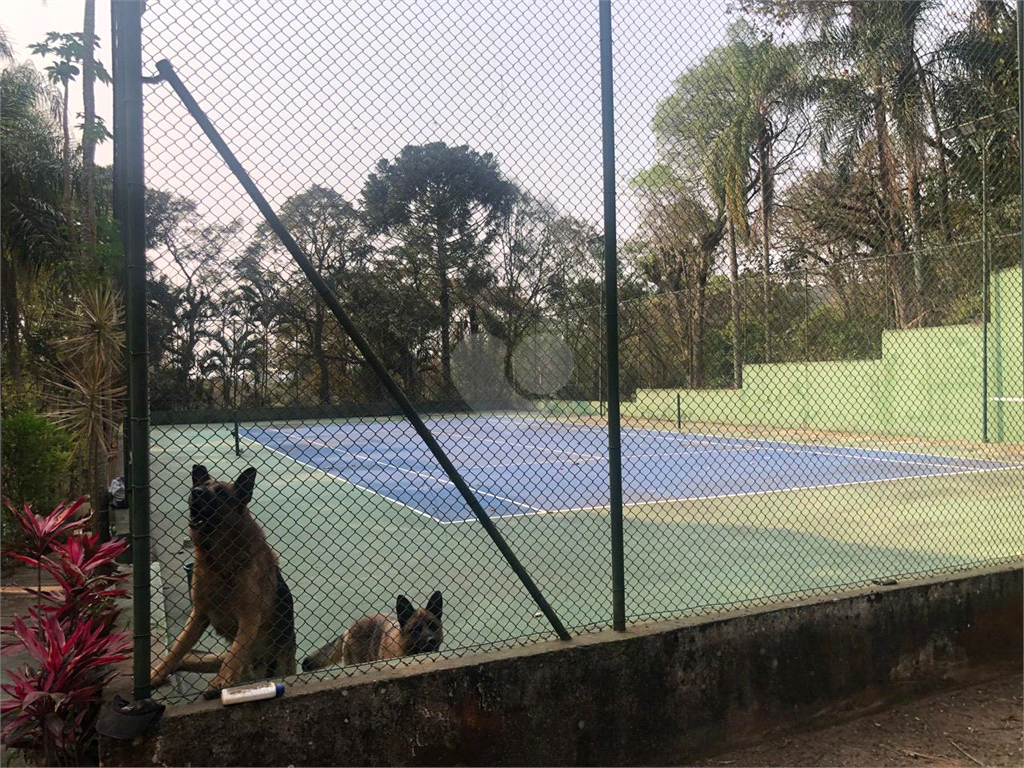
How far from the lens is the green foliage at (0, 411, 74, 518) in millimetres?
7559

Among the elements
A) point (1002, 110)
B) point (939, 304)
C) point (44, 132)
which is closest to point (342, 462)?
point (44, 132)

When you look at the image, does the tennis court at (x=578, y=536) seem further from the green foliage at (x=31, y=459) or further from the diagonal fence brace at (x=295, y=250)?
the green foliage at (x=31, y=459)

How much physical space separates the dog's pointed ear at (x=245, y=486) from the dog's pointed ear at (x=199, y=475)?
14 centimetres

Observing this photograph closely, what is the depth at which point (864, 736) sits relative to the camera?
3.81 metres

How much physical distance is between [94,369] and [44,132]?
17892 mm

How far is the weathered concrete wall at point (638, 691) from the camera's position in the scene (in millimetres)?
2887

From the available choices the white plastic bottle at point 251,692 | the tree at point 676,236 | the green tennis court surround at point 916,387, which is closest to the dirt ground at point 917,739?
the white plastic bottle at point 251,692

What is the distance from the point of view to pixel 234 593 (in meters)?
3.38

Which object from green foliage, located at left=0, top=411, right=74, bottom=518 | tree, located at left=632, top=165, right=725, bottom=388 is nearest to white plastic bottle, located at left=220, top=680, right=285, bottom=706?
tree, located at left=632, top=165, right=725, bottom=388

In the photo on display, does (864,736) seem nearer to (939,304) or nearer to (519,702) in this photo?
(519,702)

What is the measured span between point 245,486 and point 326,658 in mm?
1060

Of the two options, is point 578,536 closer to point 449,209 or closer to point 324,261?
point 449,209

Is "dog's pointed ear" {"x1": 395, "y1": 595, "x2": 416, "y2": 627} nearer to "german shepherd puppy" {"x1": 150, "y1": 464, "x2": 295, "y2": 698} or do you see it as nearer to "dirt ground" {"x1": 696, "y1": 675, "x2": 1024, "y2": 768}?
"german shepherd puppy" {"x1": 150, "y1": 464, "x2": 295, "y2": 698}

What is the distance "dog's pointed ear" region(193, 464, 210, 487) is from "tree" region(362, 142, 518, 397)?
3.84 feet
